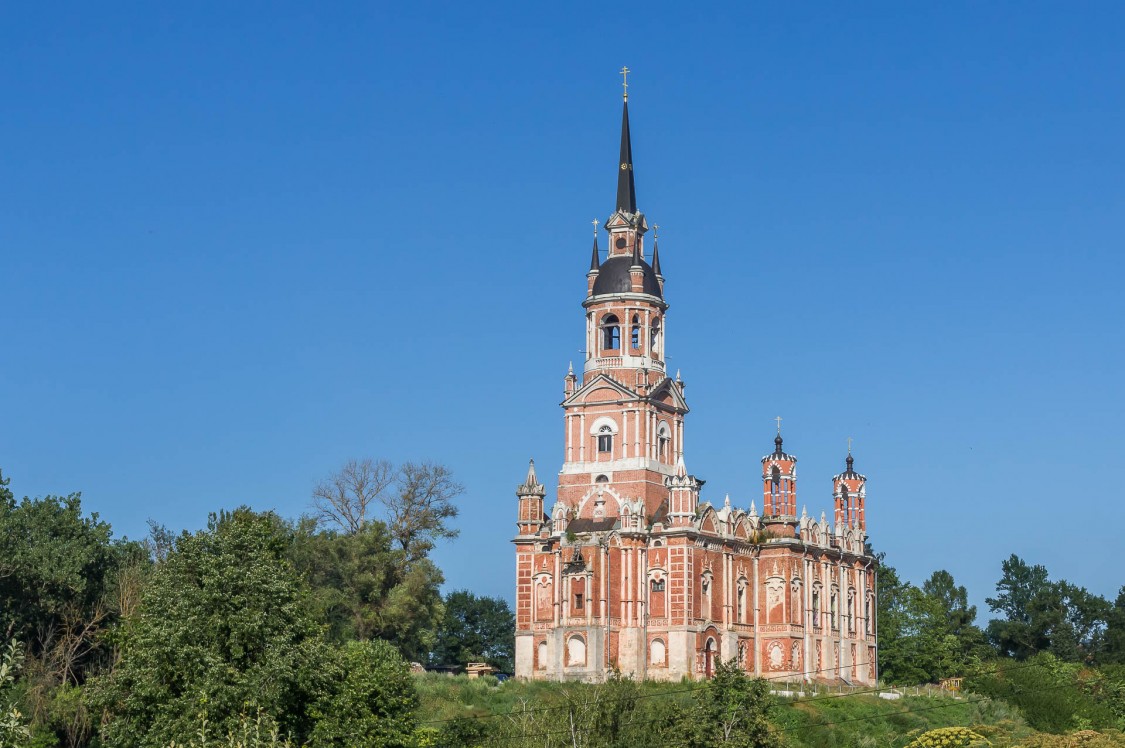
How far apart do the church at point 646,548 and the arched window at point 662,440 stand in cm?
5

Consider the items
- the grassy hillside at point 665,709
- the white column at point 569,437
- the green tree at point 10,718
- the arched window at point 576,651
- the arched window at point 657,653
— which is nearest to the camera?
the green tree at point 10,718

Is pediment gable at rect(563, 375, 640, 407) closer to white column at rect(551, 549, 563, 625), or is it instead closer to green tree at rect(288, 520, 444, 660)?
white column at rect(551, 549, 563, 625)

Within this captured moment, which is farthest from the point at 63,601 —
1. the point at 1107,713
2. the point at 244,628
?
the point at 1107,713

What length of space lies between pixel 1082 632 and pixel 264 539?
279 ft

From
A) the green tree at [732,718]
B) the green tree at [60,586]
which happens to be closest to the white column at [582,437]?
the green tree at [60,586]

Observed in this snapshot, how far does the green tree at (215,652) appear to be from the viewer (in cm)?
5003

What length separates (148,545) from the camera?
85500 mm

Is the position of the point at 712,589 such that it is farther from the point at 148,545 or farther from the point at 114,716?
the point at 114,716

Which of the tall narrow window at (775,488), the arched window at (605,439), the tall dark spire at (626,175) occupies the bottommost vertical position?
the tall narrow window at (775,488)

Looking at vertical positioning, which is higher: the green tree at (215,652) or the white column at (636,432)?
the white column at (636,432)

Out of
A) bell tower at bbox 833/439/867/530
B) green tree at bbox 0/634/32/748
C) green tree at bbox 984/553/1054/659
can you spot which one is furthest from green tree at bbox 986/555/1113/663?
green tree at bbox 0/634/32/748

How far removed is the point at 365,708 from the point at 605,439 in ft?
129

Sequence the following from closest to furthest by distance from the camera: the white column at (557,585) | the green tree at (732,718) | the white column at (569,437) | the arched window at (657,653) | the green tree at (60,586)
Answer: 1. the green tree at (732,718)
2. the green tree at (60,586)
3. the arched window at (657,653)
4. the white column at (557,585)
5. the white column at (569,437)

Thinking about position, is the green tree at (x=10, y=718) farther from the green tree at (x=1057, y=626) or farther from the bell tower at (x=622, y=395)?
the green tree at (x=1057, y=626)
